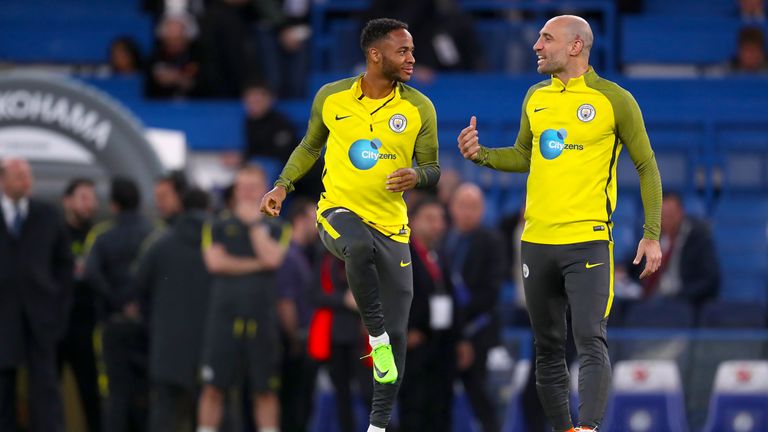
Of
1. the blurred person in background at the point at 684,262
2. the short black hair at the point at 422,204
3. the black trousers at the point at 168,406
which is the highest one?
the short black hair at the point at 422,204

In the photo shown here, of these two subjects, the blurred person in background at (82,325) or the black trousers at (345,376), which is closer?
the black trousers at (345,376)

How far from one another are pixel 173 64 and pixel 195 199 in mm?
4705

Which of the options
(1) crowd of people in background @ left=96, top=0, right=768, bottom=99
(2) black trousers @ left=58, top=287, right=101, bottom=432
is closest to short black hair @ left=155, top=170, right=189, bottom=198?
(2) black trousers @ left=58, top=287, right=101, bottom=432

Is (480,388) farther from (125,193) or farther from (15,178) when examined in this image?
(15,178)

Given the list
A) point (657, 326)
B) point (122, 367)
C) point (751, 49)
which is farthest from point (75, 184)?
point (751, 49)

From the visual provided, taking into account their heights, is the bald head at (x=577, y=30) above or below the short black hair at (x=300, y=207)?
above

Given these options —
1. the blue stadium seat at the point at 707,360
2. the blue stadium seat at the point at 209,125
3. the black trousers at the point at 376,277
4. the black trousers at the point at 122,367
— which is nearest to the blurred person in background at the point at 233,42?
the blue stadium seat at the point at 209,125

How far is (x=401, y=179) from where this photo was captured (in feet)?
Result: 26.1

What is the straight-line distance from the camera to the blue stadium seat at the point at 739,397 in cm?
1264

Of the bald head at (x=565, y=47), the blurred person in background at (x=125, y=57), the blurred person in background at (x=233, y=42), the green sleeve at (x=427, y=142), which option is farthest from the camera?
the blurred person in background at (x=125, y=57)

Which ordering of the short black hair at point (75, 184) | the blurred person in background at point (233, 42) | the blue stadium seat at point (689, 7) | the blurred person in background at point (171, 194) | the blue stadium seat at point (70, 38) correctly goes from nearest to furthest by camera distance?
the blurred person in background at point (171, 194), the short black hair at point (75, 184), the blurred person in background at point (233, 42), the blue stadium seat at point (689, 7), the blue stadium seat at point (70, 38)

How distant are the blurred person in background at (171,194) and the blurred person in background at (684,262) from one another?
401cm

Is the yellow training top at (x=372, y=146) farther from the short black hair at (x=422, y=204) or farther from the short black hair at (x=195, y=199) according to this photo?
the short black hair at (x=195, y=199)

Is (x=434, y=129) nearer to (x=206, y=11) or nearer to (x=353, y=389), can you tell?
(x=353, y=389)
